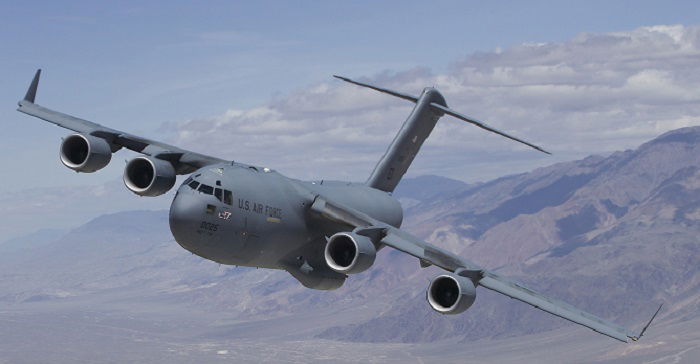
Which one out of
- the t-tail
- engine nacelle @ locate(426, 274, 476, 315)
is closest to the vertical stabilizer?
the t-tail

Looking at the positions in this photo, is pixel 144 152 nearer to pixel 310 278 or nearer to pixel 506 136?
pixel 310 278

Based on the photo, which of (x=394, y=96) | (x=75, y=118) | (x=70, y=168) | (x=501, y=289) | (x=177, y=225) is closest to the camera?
(x=177, y=225)

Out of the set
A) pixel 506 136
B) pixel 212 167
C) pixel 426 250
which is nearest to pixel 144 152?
pixel 212 167

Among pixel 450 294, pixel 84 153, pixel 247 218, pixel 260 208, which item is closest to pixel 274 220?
pixel 260 208

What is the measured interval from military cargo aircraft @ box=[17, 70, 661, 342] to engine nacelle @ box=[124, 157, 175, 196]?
1.6 inches

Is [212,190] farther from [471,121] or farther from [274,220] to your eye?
[471,121]

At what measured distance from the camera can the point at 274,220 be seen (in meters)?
37.0

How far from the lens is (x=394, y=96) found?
4956cm

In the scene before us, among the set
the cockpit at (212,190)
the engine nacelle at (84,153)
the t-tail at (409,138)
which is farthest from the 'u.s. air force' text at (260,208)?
the t-tail at (409,138)

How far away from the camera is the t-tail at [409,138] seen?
50.6 m

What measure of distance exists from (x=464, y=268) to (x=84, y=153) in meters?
16.8

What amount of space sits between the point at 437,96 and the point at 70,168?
21034 mm

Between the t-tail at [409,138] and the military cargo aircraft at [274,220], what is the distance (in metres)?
5.04

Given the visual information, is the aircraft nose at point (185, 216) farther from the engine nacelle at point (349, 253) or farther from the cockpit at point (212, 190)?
the engine nacelle at point (349, 253)
